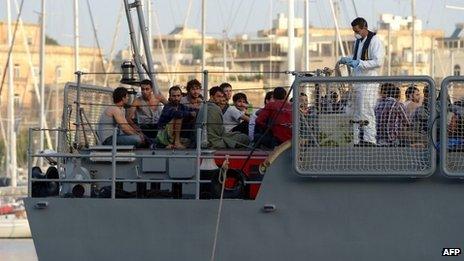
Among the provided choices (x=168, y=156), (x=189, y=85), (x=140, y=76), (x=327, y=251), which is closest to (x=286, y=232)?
(x=327, y=251)

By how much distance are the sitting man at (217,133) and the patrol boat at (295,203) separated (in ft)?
0.71

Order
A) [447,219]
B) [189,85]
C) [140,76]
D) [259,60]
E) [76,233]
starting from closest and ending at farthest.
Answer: [447,219]
[76,233]
[189,85]
[140,76]
[259,60]

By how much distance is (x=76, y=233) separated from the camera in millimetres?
14484

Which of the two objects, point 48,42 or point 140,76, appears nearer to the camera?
point 140,76

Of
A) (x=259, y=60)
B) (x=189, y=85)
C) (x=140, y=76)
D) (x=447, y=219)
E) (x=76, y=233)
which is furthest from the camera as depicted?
(x=259, y=60)

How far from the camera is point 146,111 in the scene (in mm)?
16469

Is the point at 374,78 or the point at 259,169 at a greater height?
the point at 374,78

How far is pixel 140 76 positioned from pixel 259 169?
3828 millimetres

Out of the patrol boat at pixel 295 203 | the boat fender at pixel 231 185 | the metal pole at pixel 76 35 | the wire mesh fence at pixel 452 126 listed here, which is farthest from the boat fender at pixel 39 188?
the metal pole at pixel 76 35

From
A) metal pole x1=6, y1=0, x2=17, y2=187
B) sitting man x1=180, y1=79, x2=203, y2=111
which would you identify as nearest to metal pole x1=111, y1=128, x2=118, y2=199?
sitting man x1=180, y1=79, x2=203, y2=111

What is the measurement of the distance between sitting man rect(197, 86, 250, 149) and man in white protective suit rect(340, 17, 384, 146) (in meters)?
1.42

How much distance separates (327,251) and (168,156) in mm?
1914

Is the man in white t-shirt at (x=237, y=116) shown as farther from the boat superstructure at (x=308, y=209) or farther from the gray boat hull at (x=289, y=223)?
the gray boat hull at (x=289, y=223)

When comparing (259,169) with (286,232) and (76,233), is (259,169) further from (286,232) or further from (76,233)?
(76,233)
